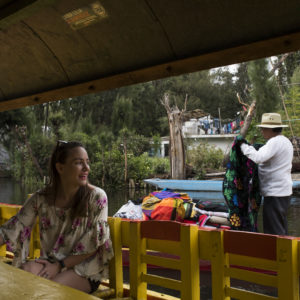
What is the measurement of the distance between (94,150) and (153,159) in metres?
3.44

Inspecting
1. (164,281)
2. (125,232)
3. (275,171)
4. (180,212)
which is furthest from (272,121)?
(164,281)

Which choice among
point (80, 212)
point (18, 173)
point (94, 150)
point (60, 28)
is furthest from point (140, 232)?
point (18, 173)

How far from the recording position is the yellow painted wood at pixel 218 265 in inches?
69.8

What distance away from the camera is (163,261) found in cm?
200

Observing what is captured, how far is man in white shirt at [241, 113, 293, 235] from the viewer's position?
373cm

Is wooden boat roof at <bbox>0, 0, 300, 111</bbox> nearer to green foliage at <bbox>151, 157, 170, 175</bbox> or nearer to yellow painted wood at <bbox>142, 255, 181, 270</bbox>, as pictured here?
yellow painted wood at <bbox>142, 255, 181, 270</bbox>

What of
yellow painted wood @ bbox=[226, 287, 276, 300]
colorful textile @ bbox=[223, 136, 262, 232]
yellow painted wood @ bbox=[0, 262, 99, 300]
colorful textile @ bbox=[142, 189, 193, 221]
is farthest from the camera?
colorful textile @ bbox=[142, 189, 193, 221]

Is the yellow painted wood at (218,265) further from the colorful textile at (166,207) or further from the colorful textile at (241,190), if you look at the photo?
the colorful textile at (166,207)

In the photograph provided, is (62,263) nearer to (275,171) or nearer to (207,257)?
(207,257)

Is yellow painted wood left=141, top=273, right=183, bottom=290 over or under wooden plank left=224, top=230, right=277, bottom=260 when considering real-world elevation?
under

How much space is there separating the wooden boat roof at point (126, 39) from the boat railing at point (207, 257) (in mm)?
984

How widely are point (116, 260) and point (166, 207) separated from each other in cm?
258

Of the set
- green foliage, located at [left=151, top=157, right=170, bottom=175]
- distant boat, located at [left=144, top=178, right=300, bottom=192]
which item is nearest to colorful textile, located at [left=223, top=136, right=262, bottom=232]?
distant boat, located at [left=144, top=178, right=300, bottom=192]

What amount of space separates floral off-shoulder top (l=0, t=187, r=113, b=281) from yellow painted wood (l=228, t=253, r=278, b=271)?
2.12ft
